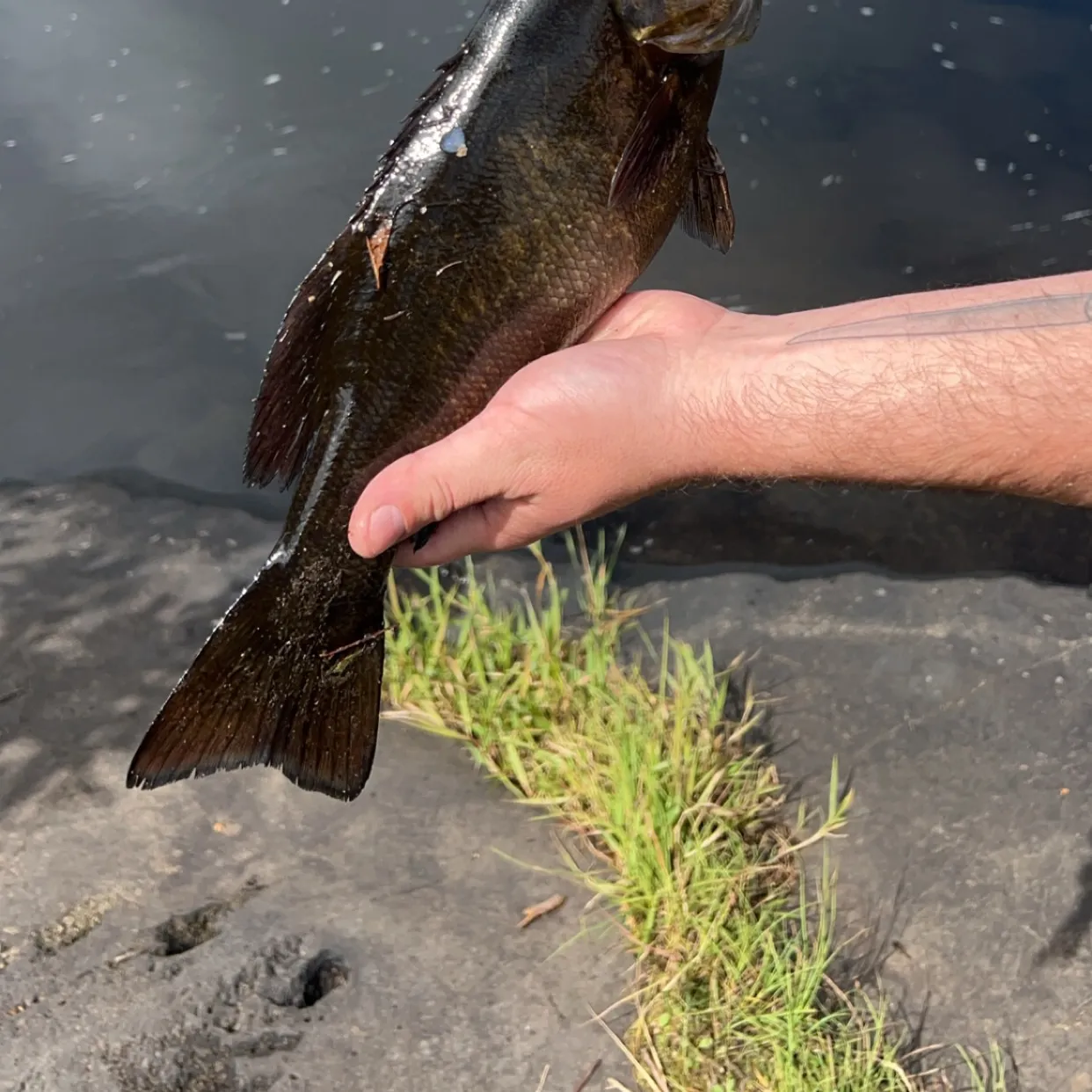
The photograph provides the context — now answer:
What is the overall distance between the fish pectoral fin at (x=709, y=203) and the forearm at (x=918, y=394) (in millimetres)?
242

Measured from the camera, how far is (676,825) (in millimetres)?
2814

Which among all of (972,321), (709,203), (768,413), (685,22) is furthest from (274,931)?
(685,22)

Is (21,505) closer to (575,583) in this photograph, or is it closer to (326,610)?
(575,583)

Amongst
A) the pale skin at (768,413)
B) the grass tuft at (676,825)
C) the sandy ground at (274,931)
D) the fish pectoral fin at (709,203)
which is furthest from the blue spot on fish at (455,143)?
the sandy ground at (274,931)

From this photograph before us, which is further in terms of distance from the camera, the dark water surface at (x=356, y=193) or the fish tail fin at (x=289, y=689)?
the dark water surface at (x=356, y=193)

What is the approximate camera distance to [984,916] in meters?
2.83

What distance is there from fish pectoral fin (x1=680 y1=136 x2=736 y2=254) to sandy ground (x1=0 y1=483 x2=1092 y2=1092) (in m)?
1.69

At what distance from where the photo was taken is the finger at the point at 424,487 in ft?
6.54

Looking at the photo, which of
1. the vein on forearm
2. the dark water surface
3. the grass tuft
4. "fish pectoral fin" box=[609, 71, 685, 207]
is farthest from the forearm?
the dark water surface

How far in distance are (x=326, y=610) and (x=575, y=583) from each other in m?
2.22

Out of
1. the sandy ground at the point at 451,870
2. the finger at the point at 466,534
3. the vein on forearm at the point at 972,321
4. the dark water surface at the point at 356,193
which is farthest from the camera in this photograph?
the dark water surface at the point at 356,193

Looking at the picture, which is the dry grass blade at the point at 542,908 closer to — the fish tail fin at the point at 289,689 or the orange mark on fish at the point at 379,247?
the fish tail fin at the point at 289,689

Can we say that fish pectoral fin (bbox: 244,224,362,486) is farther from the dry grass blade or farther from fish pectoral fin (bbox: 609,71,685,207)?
the dry grass blade

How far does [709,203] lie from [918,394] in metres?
0.65
